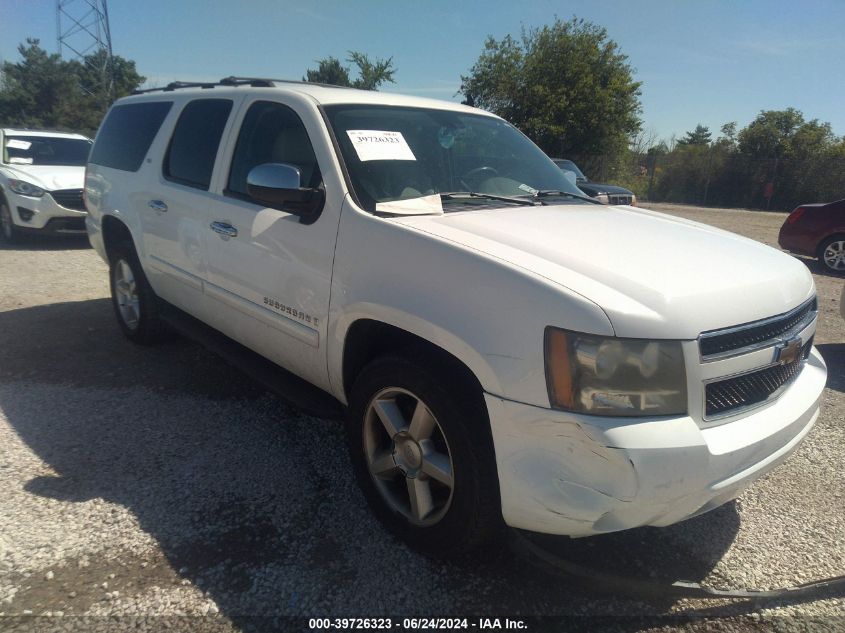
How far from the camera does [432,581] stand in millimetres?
2414

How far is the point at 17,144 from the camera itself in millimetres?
9852

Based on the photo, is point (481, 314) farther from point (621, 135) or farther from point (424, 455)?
point (621, 135)

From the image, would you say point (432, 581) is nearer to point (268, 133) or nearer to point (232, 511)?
point (232, 511)

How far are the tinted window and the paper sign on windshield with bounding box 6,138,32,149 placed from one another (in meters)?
8.53

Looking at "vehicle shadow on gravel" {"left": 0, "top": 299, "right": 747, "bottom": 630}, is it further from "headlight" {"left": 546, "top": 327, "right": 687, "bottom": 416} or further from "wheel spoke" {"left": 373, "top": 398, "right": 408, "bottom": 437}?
"headlight" {"left": 546, "top": 327, "right": 687, "bottom": 416}

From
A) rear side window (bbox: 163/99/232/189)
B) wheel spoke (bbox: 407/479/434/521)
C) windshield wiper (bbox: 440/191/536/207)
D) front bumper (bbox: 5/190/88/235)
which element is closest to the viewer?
wheel spoke (bbox: 407/479/434/521)

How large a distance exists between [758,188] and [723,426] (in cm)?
2940

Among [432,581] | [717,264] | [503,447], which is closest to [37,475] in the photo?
[432,581]

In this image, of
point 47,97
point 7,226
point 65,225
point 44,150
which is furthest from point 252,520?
point 47,97

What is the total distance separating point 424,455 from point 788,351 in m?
1.48

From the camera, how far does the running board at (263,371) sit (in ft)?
9.77

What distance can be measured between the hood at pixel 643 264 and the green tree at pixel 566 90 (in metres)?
25.3

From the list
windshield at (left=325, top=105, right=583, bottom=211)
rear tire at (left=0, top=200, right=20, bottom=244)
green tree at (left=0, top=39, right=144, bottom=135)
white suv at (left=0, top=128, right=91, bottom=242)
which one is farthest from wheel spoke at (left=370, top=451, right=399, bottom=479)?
green tree at (left=0, top=39, right=144, bottom=135)

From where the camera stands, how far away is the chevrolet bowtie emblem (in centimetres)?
228
